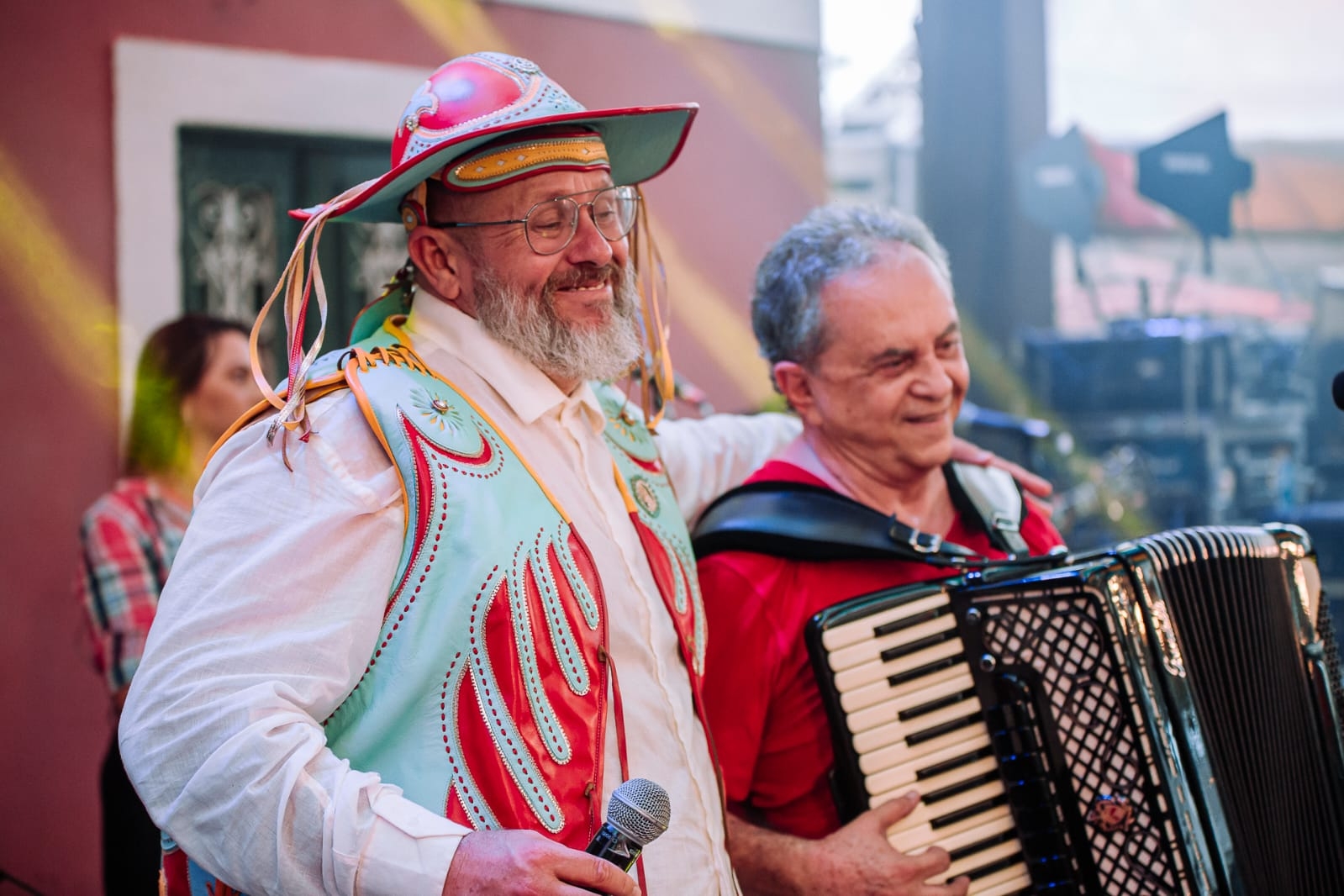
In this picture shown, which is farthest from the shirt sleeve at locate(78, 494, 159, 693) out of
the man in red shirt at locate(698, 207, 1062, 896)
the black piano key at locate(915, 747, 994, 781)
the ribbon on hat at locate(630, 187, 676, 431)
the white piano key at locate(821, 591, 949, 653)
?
the black piano key at locate(915, 747, 994, 781)

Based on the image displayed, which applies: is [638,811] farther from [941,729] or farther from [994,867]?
[994,867]

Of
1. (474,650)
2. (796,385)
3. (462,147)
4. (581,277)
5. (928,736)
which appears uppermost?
(462,147)

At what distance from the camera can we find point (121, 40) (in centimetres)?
375

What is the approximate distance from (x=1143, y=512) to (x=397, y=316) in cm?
520

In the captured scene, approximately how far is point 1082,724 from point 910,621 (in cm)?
29

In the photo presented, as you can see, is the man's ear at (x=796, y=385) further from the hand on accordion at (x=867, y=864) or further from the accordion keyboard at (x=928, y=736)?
the hand on accordion at (x=867, y=864)

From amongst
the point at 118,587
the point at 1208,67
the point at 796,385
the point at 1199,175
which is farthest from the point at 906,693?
the point at 1208,67

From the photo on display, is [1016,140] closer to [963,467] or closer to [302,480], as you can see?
[963,467]

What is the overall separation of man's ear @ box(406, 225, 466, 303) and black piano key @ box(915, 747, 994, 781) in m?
1.00

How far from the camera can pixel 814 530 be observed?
2.06m

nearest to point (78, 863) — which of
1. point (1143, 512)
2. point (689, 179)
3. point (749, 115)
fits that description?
point (689, 179)

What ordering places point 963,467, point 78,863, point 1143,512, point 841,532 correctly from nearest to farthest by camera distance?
point 841,532, point 963,467, point 78,863, point 1143,512

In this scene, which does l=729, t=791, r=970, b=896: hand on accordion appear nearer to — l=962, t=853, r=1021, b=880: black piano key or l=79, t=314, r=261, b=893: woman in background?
l=962, t=853, r=1021, b=880: black piano key

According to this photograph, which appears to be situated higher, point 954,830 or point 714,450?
point 714,450
